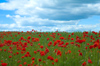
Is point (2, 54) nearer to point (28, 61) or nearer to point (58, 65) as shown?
point (28, 61)

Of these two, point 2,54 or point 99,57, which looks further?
point 2,54

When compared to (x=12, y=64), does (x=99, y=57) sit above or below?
above

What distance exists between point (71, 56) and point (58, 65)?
1.14 metres

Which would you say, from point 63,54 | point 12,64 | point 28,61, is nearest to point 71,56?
point 63,54

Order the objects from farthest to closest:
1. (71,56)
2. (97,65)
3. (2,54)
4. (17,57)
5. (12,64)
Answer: (2,54) < (17,57) < (12,64) < (71,56) < (97,65)

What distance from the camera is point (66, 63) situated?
15.1 feet

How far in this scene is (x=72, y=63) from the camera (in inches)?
185

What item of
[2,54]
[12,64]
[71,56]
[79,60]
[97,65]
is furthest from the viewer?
[2,54]

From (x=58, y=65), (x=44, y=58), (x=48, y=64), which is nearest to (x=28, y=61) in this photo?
(x=44, y=58)

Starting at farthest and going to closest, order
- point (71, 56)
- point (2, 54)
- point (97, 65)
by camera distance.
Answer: point (2, 54), point (71, 56), point (97, 65)

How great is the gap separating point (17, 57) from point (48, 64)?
7.55ft

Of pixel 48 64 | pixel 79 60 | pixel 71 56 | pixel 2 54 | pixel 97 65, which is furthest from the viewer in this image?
pixel 2 54

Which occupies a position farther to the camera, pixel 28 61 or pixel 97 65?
pixel 28 61

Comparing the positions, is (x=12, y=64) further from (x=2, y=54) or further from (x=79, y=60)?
(x=79, y=60)
